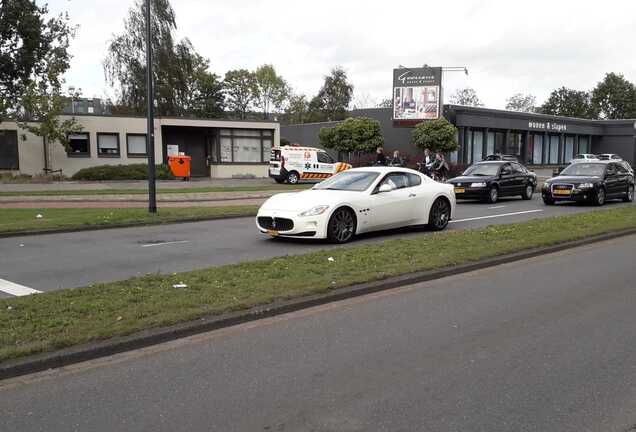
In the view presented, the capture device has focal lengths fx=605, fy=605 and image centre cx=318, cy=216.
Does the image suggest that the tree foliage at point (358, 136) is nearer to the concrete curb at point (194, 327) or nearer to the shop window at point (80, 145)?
the shop window at point (80, 145)

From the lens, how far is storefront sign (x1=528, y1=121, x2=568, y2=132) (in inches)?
1884

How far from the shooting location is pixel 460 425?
3.83 m

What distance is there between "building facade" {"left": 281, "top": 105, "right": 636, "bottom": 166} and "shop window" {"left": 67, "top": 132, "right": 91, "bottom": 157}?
19.4 m

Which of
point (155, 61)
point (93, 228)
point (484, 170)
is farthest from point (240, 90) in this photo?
point (93, 228)

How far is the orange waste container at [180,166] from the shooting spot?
33.4 meters

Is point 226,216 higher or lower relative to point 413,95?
lower

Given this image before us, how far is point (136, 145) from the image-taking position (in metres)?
36.3

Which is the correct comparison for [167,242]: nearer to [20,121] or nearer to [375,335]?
[375,335]

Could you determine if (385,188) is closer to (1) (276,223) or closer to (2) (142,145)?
(1) (276,223)

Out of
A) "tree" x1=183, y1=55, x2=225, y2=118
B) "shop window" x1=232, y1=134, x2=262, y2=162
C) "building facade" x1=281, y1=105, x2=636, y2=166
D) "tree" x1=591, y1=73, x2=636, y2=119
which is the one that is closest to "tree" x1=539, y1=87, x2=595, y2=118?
"tree" x1=591, y1=73, x2=636, y2=119

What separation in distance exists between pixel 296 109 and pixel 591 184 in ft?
232

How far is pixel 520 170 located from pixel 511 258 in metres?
14.7

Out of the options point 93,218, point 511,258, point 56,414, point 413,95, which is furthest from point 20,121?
point 56,414

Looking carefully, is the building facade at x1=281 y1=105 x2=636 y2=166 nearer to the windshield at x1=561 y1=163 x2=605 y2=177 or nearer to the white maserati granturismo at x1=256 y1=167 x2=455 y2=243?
the windshield at x1=561 y1=163 x2=605 y2=177
